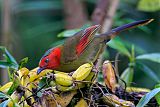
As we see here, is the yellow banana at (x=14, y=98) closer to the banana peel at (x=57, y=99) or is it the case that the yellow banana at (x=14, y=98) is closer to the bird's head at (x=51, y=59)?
the banana peel at (x=57, y=99)

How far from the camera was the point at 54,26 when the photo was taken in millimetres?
3389

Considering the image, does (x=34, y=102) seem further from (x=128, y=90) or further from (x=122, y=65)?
(x=122, y=65)

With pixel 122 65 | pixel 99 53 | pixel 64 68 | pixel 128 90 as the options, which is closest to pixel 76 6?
pixel 122 65

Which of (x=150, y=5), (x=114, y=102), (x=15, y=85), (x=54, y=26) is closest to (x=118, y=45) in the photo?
(x=150, y=5)

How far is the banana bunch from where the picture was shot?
1.31 meters

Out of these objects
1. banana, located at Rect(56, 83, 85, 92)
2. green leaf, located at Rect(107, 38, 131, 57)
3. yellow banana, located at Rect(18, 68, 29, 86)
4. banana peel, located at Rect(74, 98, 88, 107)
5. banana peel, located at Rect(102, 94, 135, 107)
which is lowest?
green leaf, located at Rect(107, 38, 131, 57)

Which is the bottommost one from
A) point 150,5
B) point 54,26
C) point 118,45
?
point 54,26

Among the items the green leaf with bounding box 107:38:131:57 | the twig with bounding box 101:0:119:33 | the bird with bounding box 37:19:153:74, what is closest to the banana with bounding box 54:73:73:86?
the bird with bounding box 37:19:153:74

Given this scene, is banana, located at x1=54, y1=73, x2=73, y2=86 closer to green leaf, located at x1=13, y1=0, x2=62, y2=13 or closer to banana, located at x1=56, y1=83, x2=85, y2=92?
banana, located at x1=56, y1=83, x2=85, y2=92

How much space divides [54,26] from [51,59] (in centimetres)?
163

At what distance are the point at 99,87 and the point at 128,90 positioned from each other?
8.6 inches

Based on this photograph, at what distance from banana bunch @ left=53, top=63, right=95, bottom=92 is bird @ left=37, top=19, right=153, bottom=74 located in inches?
14.8

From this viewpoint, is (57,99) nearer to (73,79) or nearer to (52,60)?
(73,79)

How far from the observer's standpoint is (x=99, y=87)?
1399 mm
